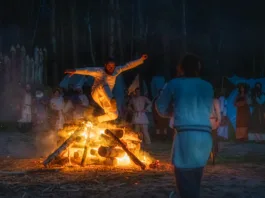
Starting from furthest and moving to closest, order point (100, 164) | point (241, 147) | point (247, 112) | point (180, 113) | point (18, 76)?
point (18, 76), point (247, 112), point (241, 147), point (100, 164), point (180, 113)

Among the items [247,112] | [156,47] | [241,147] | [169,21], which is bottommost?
[241,147]

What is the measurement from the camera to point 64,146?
9656 millimetres

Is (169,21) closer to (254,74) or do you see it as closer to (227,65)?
(227,65)

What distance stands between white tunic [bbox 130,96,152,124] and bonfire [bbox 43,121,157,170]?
4498 mm

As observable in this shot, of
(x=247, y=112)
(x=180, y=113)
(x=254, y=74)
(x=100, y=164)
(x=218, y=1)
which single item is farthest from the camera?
(x=218, y=1)

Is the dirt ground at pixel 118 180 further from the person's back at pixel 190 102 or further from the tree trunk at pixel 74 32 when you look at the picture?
the tree trunk at pixel 74 32

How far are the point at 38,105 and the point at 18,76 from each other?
16.9ft

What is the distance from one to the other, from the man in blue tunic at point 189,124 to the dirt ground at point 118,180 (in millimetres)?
2531

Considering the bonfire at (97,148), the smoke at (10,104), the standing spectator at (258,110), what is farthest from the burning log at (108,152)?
the smoke at (10,104)

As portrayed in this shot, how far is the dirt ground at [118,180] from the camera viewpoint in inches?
273

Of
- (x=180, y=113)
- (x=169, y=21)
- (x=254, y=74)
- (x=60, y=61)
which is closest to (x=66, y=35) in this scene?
(x=60, y=61)

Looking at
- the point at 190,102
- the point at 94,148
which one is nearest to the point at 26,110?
the point at 94,148

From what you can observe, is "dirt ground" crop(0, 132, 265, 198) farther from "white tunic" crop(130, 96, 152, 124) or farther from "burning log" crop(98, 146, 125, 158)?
"white tunic" crop(130, 96, 152, 124)

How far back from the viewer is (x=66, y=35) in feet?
106
